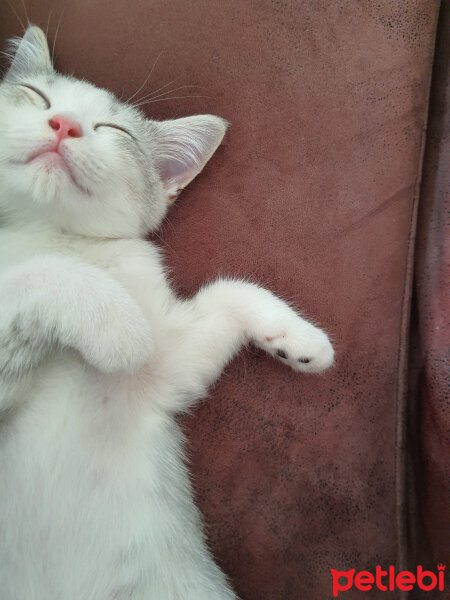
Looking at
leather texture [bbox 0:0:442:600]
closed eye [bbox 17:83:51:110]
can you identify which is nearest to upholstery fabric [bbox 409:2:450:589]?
leather texture [bbox 0:0:442:600]

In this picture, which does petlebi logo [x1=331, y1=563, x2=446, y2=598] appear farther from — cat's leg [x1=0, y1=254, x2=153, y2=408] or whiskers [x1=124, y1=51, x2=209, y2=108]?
whiskers [x1=124, y1=51, x2=209, y2=108]

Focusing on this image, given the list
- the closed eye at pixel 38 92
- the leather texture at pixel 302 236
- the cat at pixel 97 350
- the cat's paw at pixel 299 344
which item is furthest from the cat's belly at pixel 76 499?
the closed eye at pixel 38 92

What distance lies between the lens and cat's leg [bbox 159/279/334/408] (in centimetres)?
84

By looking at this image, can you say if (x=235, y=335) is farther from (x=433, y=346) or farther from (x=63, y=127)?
(x=63, y=127)

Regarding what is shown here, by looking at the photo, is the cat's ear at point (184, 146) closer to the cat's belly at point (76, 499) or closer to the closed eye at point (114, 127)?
the closed eye at point (114, 127)

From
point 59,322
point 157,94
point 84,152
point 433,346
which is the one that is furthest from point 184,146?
point 433,346

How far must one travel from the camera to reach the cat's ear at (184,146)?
97cm

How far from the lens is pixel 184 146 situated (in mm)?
1027

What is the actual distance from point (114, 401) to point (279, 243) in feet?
1.64

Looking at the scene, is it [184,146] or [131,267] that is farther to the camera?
[184,146]

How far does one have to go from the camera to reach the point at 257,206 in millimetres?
962

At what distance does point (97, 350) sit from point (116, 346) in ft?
0.11

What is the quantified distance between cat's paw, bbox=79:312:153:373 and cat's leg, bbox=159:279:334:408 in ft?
0.49

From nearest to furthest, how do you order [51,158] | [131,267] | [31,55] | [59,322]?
[59,322] → [51,158] → [131,267] → [31,55]
